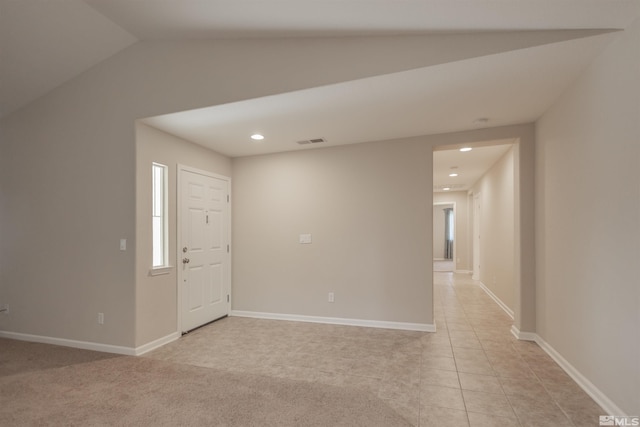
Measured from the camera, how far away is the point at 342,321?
443cm

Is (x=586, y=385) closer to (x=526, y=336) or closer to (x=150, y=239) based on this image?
(x=526, y=336)

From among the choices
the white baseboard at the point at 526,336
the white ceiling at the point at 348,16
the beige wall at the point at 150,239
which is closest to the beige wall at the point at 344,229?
the white baseboard at the point at 526,336

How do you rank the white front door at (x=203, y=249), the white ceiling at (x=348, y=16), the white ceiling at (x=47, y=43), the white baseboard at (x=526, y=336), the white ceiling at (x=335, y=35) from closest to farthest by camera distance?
the white ceiling at (x=348, y=16) < the white ceiling at (x=335, y=35) < the white ceiling at (x=47, y=43) < the white baseboard at (x=526, y=336) < the white front door at (x=203, y=249)

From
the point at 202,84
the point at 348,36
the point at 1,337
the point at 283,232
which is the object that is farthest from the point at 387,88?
the point at 1,337

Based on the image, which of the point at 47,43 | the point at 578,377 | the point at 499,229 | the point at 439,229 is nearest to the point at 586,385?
the point at 578,377

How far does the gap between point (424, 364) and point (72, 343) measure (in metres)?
3.81

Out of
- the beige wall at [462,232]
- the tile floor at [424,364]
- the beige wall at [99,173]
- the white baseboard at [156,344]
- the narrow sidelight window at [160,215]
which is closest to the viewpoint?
the tile floor at [424,364]

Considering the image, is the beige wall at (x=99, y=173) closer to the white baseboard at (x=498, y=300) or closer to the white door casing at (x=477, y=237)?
the white baseboard at (x=498, y=300)

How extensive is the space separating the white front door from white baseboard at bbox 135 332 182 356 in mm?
160

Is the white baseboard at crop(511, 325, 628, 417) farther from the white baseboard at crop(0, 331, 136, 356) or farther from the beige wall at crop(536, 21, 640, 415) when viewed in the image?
the white baseboard at crop(0, 331, 136, 356)

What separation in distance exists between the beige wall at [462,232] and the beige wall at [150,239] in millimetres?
8203

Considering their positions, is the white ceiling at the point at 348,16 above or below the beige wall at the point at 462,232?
above

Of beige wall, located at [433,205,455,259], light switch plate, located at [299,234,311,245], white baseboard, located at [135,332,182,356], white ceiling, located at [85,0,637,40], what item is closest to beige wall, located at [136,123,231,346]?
white baseboard, located at [135,332,182,356]

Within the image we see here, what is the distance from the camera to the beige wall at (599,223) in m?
2.02
